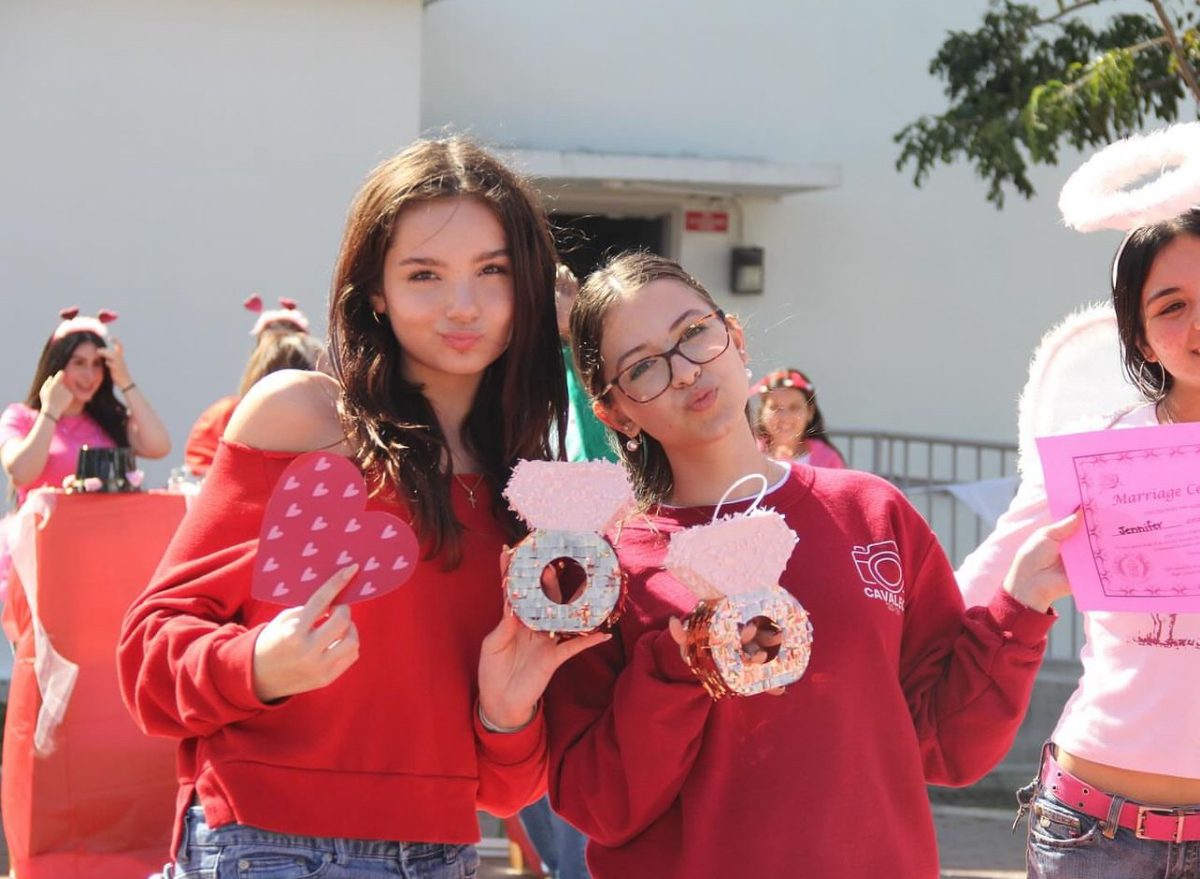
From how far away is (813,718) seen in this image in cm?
218

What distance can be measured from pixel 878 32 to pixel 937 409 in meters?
2.35

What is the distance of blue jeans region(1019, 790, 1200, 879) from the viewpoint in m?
2.48

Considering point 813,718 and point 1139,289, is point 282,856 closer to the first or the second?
point 813,718

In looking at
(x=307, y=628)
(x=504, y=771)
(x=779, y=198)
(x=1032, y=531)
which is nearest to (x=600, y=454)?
(x=1032, y=531)

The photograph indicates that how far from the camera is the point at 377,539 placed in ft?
6.59

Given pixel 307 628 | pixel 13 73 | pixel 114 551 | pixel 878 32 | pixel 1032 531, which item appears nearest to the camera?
pixel 307 628

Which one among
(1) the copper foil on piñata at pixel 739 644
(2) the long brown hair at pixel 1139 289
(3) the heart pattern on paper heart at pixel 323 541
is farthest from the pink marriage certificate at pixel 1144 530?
(3) the heart pattern on paper heart at pixel 323 541

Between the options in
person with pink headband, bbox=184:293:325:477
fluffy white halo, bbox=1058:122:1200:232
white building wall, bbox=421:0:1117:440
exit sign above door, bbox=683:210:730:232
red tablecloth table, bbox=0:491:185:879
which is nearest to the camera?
fluffy white halo, bbox=1058:122:1200:232

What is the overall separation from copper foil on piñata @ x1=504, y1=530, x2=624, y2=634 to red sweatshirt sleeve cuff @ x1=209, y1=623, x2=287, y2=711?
34 centimetres

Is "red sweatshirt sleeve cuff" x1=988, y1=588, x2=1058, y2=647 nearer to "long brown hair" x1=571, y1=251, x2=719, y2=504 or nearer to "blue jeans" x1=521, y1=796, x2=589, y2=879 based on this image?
"long brown hair" x1=571, y1=251, x2=719, y2=504

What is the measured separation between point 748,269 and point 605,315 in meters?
7.25

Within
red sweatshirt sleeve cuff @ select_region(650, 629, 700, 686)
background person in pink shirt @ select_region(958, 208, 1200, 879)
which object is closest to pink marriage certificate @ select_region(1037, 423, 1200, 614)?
background person in pink shirt @ select_region(958, 208, 1200, 879)

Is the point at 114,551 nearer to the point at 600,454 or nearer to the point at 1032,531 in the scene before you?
the point at 600,454

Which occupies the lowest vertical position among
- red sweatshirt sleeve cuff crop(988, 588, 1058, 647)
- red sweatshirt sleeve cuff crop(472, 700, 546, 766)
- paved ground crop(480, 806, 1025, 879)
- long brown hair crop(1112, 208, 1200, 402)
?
paved ground crop(480, 806, 1025, 879)
